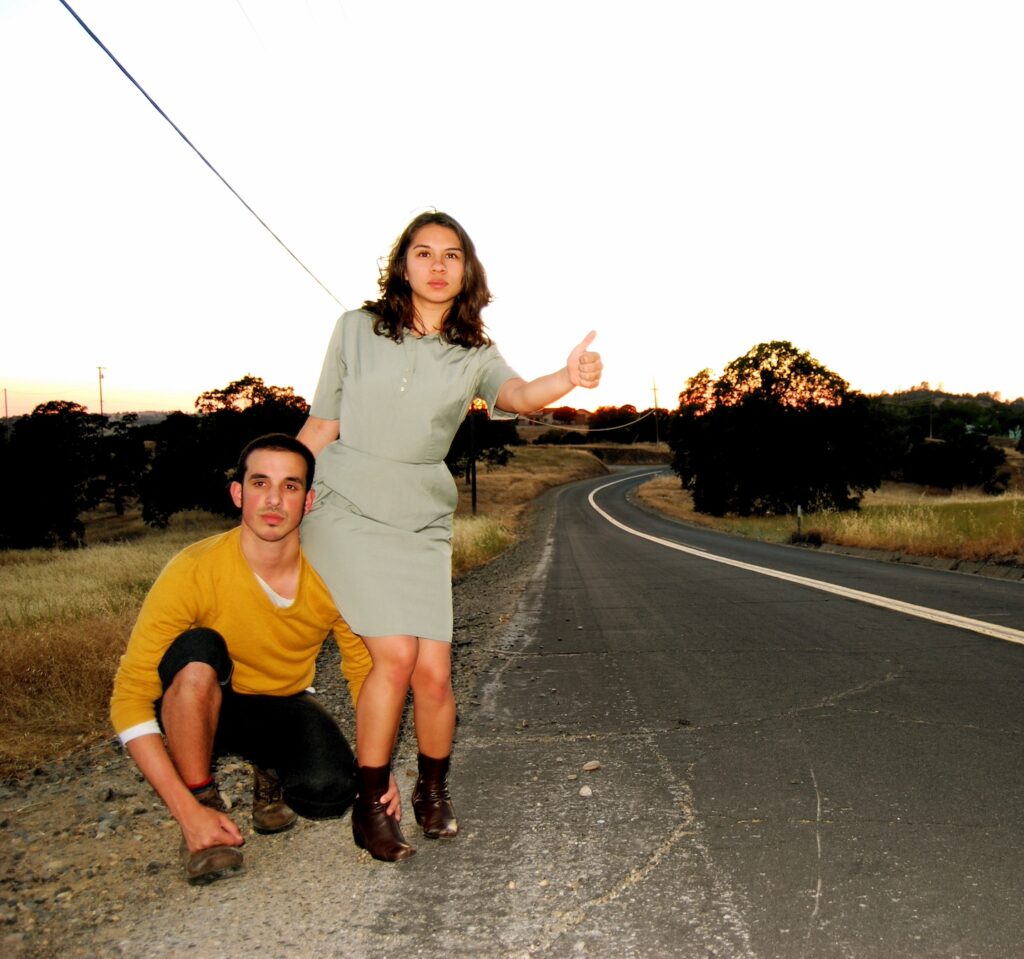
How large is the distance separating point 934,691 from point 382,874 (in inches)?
131

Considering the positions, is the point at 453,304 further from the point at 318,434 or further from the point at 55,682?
the point at 55,682

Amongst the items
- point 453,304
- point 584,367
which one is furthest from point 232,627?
point 584,367

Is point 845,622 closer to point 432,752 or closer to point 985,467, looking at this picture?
point 432,752

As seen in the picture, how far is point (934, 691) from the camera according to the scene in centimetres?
453

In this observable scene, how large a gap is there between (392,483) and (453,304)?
676 millimetres

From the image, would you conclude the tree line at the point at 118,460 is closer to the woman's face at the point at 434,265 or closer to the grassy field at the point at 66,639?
the grassy field at the point at 66,639

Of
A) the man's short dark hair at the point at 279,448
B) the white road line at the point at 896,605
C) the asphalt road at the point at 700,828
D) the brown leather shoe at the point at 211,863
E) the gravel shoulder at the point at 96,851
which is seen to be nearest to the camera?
the asphalt road at the point at 700,828

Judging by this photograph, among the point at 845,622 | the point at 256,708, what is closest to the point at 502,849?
the point at 256,708

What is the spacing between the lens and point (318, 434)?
2.97m

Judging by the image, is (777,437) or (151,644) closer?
(151,644)

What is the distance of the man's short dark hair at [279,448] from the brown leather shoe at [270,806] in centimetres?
109

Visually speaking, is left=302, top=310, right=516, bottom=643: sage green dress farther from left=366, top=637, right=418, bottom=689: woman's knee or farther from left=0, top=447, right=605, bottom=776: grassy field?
left=0, top=447, right=605, bottom=776: grassy field

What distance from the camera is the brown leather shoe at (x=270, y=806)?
2938 millimetres

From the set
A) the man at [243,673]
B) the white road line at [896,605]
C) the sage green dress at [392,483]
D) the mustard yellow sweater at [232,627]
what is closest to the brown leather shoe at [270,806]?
the man at [243,673]
